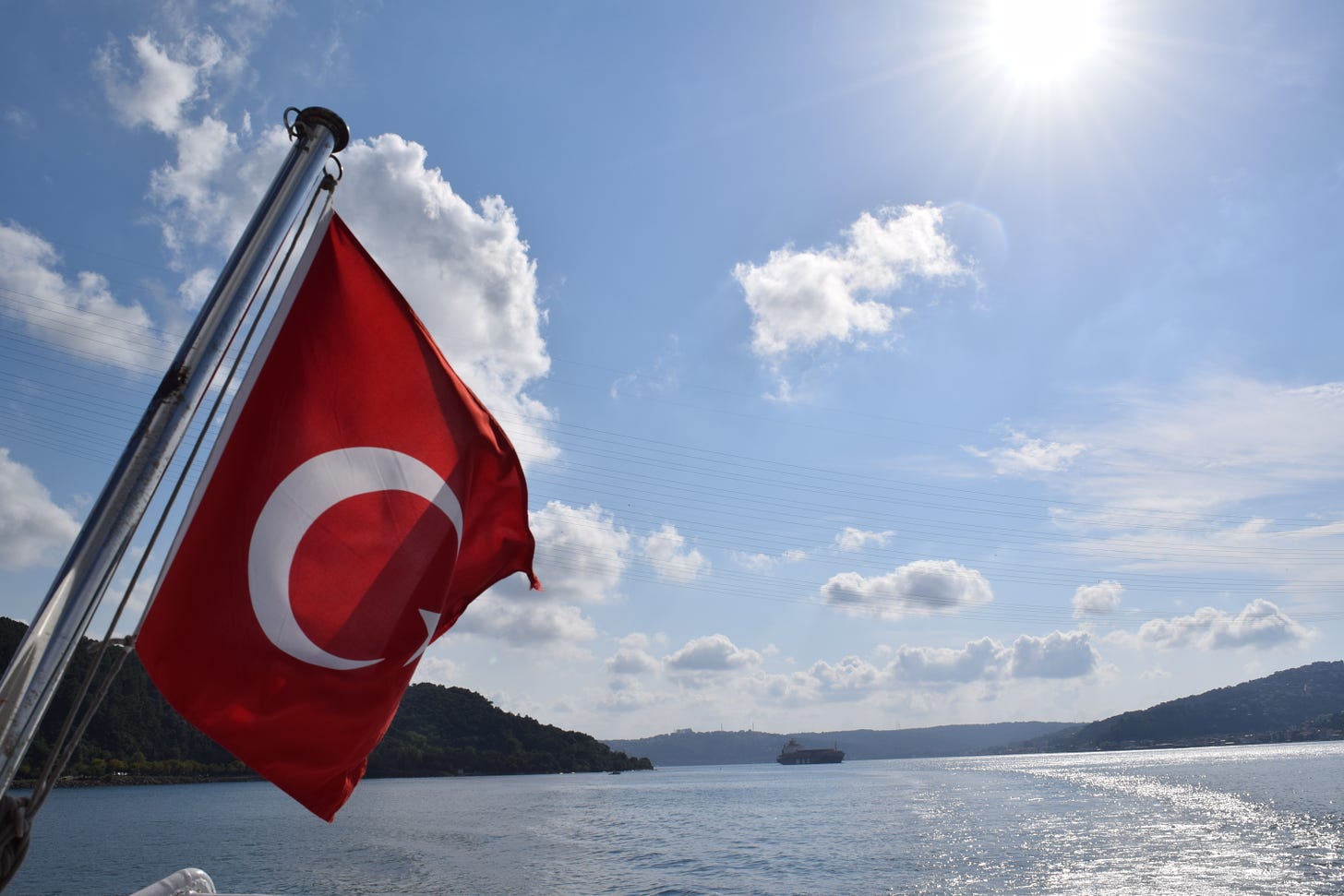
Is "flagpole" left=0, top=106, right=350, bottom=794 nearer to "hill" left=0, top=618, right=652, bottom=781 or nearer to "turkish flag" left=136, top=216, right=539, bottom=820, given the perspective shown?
"turkish flag" left=136, top=216, right=539, bottom=820

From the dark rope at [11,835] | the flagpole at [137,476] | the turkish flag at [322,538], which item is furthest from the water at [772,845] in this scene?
the flagpole at [137,476]

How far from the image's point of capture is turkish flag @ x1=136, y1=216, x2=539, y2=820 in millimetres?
4293

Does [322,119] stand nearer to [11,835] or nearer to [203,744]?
[11,835]

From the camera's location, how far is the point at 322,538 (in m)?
4.64

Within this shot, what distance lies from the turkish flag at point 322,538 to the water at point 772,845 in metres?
31.9

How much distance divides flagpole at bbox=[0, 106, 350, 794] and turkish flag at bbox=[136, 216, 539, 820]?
30.1 inches

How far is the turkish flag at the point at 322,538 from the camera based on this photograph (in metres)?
4.29

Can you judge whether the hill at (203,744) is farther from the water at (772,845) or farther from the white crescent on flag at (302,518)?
the white crescent on flag at (302,518)

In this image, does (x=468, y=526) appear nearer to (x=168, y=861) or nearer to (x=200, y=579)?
(x=200, y=579)

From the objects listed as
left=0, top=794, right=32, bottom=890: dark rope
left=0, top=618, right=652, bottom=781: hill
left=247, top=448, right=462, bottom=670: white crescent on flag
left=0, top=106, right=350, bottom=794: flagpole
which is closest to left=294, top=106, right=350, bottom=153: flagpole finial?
left=0, top=106, right=350, bottom=794: flagpole

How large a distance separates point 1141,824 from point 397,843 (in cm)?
4425

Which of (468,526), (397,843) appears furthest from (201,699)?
(397,843)

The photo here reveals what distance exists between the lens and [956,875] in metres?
34.2

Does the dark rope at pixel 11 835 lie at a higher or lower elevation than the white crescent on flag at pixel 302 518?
lower
